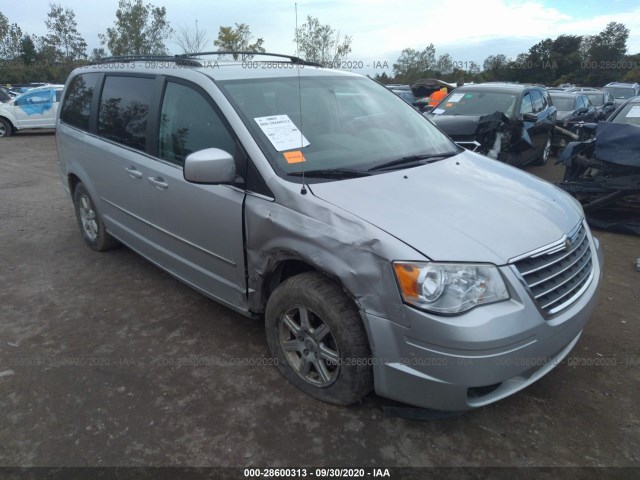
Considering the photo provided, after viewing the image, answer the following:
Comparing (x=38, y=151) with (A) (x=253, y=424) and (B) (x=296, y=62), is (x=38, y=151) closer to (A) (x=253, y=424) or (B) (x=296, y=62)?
(B) (x=296, y=62)

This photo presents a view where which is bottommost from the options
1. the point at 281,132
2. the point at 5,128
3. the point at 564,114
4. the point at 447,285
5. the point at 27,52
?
the point at 5,128

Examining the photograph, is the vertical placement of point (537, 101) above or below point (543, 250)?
above

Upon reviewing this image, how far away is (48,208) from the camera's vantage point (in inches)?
257

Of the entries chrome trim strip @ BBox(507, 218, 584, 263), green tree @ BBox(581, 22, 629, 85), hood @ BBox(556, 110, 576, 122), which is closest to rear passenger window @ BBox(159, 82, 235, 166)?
chrome trim strip @ BBox(507, 218, 584, 263)

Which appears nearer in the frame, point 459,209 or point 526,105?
point 459,209

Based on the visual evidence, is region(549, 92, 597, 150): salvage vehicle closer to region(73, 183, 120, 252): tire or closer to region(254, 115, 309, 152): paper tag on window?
region(254, 115, 309, 152): paper tag on window

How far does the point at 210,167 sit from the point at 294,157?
478 mm

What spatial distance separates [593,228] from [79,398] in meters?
5.78

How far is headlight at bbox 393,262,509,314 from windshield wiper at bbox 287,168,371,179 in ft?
2.49

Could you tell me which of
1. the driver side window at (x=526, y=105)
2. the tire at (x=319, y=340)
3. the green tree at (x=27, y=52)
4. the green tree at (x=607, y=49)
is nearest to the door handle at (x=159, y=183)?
the tire at (x=319, y=340)

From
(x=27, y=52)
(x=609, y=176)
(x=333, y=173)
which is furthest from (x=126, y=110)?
(x=27, y=52)

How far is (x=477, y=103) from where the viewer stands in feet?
27.5

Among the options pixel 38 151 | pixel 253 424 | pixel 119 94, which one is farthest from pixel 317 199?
pixel 38 151

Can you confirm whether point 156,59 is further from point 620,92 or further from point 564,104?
point 620,92
